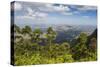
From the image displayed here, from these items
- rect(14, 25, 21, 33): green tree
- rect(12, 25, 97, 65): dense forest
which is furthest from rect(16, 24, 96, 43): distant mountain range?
rect(14, 25, 21, 33): green tree

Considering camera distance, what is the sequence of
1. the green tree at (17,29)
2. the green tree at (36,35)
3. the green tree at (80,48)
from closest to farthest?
1. the green tree at (17,29)
2. the green tree at (36,35)
3. the green tree at (80,48)

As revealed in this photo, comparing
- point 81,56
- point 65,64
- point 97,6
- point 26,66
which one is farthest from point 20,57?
point 97,6

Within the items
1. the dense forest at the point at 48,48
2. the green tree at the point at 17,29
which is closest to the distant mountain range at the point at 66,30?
the dense forest at the point at 48,48

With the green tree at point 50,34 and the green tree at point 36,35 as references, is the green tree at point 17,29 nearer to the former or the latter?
the green tree at point 36,35

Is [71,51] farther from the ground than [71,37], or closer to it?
closer to it

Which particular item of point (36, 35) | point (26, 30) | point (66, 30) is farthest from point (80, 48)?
point (26, 30)

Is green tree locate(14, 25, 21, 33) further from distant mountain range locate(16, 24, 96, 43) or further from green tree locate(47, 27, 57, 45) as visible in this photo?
green tree locate(47, 27, 57, 45)

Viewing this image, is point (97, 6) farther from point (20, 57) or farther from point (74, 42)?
point (20, 57)

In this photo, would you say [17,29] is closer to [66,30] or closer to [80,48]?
[66,30]
